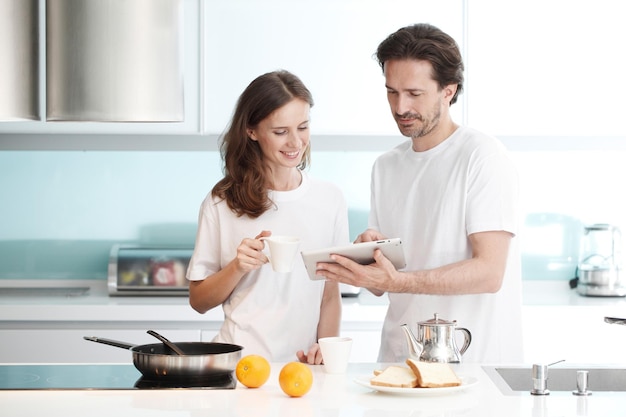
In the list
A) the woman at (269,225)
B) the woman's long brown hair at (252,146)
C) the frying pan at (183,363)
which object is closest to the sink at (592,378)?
the woman at (269,225)

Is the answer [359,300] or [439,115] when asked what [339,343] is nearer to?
[439,115]

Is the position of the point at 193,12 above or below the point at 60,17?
above

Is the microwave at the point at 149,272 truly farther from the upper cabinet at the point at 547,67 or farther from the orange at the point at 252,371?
the orange at the point at 252,371

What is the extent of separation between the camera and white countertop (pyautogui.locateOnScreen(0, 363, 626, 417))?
185 cm

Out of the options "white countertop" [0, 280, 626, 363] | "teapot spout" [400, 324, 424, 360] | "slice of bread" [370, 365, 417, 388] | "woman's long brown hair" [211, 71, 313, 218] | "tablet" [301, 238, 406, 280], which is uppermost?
"woman's long brown hair" [211, 71, 313, 218]

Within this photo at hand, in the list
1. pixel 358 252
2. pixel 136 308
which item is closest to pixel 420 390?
pixel 358 252

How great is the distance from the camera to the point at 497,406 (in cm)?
189

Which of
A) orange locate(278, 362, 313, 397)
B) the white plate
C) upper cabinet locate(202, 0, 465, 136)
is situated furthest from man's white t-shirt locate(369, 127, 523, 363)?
upper cabinet locate(202, 0, 465, 136)

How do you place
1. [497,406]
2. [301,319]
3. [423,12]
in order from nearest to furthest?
[497,406], [301,319], [423,12]

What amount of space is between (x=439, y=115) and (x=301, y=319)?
70cm

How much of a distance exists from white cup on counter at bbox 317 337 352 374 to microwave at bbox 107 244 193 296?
1968 millimetres

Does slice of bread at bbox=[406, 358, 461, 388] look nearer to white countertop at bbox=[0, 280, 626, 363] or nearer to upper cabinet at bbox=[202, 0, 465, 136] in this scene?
white countertop at bbox=[0, 280, 626, 363]

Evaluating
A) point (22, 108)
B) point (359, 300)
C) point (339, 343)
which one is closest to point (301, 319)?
point (339, 343)

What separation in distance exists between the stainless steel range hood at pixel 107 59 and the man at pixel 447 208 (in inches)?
30.4
